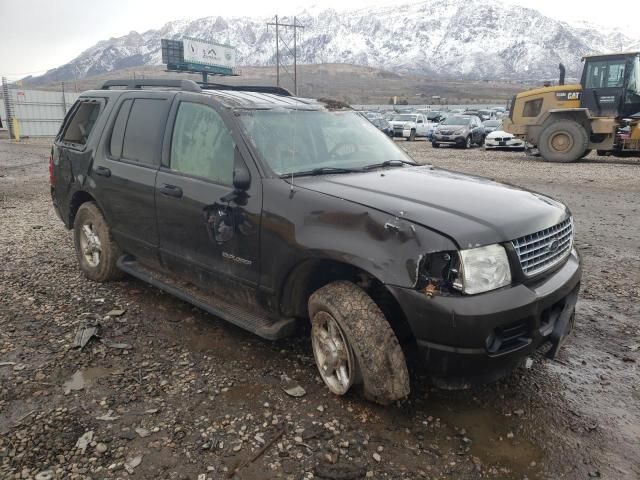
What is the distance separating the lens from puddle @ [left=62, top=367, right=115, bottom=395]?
3.36 m

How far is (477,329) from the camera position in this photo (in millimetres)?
2648

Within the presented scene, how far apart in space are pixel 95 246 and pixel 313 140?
2540 mm

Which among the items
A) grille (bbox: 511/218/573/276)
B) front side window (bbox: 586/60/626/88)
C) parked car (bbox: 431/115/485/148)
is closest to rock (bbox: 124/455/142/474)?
grille (bbox: 511/218/573/276)

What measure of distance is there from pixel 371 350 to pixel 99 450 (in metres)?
1.52

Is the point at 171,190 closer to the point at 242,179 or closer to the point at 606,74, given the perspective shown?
the point at 242,179

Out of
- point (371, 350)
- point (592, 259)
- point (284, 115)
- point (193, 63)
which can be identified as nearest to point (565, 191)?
point (592, 259)

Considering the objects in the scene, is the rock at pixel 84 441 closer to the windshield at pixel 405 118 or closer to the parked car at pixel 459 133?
the parked car at pixel 459 133

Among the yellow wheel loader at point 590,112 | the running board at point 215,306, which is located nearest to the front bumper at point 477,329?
the running board at point 215,306

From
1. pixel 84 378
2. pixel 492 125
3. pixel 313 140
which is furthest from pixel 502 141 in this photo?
pixel 84 378

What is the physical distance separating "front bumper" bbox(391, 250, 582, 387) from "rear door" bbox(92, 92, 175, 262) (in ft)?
7.95

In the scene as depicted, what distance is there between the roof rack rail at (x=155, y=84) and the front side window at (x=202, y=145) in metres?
0.18

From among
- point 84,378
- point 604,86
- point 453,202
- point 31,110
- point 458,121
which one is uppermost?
point 604,86

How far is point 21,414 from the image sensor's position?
3068 millimetres

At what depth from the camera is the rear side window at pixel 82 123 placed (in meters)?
5.09
